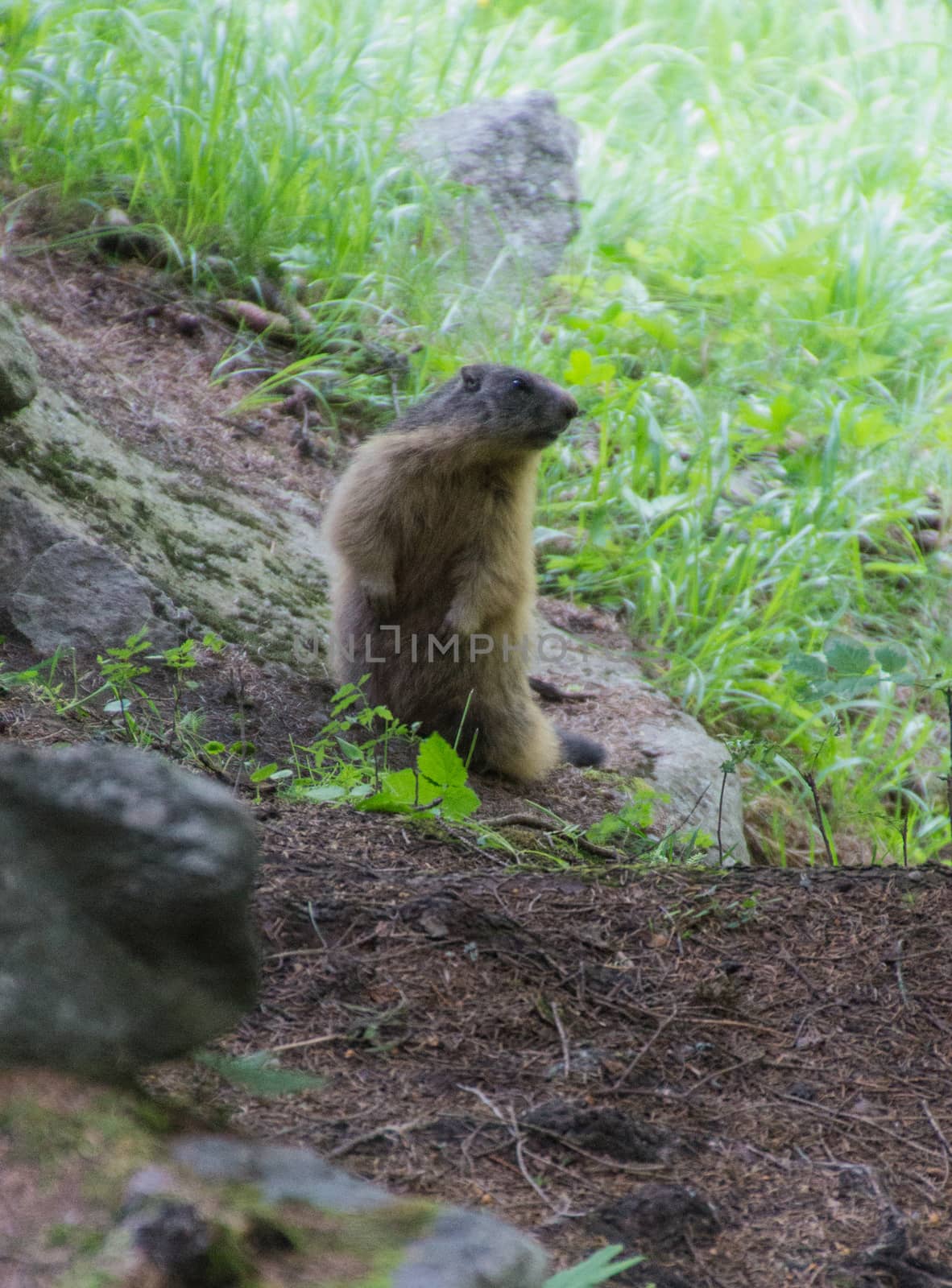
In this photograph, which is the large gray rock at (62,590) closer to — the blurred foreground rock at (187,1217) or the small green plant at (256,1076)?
the small green plant at (256,1076)

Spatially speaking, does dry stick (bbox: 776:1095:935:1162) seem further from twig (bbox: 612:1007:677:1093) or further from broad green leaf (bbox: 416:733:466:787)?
broad green leaf (bbox: 416:733:466:787)

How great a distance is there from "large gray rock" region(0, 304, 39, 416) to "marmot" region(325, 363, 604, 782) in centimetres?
116

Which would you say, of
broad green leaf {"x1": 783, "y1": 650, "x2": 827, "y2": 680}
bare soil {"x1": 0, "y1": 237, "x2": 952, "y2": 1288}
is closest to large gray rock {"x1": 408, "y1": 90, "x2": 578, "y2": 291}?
broad green leaf {"x1": 783, "y1": 650, "x2": 827, "y2": 680}

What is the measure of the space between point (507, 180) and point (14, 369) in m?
4.72

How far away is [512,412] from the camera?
15.0 ft

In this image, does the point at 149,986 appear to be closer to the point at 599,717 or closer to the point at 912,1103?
the point at 912,1103

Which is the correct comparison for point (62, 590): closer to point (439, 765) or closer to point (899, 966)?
point (439, 765)

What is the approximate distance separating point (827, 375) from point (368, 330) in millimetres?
2722

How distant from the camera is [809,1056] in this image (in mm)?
2301

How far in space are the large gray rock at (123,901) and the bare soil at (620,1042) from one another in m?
0.23

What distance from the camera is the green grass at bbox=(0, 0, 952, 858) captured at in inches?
245

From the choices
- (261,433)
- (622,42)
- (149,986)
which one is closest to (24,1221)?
(149,986)

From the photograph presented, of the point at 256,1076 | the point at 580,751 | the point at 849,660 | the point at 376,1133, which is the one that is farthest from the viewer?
the point at 580,751

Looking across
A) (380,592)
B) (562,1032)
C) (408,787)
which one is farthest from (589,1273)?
(380,592)
